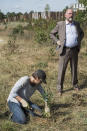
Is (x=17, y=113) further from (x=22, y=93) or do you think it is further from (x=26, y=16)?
(x=26, y=16)

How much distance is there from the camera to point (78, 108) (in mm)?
6250

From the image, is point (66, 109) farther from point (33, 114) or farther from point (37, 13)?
point (37, 13)

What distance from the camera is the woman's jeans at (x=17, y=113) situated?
17.9ft

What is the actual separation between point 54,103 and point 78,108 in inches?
21.2

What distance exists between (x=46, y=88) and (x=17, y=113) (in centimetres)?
214

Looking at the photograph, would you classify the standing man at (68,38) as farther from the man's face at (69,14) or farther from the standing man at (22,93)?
the standing man at (22,93)

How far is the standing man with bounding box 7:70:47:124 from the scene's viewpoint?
5407 millimetres

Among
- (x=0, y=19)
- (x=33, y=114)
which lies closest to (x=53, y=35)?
(x=33, y=114)

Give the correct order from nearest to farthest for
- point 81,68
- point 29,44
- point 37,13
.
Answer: point 81,68
point 29,44
point 37,13

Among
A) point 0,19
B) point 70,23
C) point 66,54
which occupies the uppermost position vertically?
point 70,23

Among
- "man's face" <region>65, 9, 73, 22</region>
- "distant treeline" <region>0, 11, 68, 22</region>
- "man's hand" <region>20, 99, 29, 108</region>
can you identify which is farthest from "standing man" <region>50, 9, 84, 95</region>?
"distant treeline" <region>0, 11, 68, 22</region>

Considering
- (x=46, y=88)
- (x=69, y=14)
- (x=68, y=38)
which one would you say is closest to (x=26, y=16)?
(x=46, y=88)

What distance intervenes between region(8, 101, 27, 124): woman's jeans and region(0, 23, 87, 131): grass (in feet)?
0.34

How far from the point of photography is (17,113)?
5.52 meters
